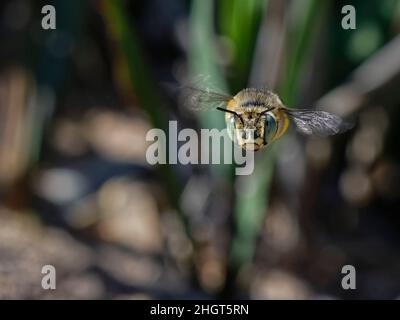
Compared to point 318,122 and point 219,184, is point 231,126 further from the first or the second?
point 219,184

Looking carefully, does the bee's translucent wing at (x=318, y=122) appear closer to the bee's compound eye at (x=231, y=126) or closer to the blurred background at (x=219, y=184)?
the bee's compound eye at (x=231, y=126)

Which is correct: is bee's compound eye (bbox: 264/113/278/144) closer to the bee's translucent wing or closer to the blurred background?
the bee's translucent wing

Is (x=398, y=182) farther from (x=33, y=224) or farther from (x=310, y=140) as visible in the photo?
(x=33, y=224)

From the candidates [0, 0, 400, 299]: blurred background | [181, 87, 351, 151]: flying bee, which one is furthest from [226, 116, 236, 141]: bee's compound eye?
[0, 0, 400, 299]: blurred background

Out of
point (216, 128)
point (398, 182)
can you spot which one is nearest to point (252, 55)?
point (216, 128)

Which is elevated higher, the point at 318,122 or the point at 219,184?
the point at 219,184

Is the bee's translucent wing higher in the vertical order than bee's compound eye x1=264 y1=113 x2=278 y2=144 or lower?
higher

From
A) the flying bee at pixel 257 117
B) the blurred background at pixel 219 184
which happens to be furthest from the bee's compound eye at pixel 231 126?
the blurred background at pixel 219 184

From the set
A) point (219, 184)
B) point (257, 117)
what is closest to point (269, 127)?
point (257, 117)

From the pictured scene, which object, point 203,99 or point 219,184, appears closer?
point 203,99
